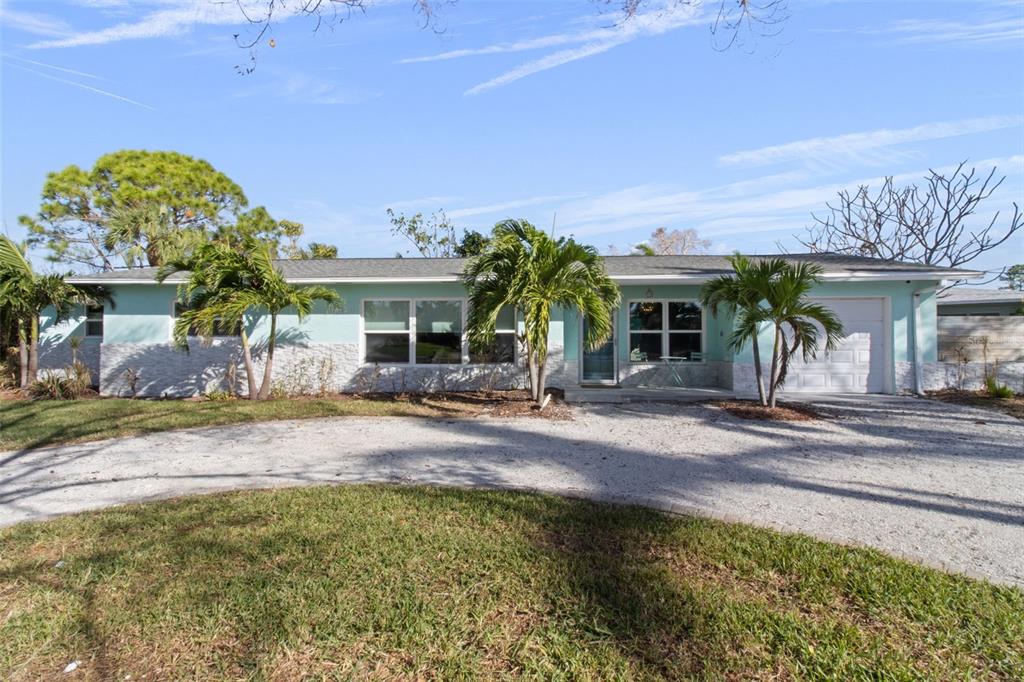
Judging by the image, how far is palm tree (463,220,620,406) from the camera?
1012cm

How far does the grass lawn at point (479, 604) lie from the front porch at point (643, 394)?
7.39 m

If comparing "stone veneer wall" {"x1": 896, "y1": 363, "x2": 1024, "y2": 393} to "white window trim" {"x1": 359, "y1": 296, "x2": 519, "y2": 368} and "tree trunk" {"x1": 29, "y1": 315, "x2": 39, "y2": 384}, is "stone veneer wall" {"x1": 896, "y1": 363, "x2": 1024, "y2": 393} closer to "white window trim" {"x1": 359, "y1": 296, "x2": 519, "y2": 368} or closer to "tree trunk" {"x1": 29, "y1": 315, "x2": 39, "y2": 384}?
"white window trim" {"x1": 359, "y1": 296, "x2": 519, "y2": 368}

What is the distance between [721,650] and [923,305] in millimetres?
13013

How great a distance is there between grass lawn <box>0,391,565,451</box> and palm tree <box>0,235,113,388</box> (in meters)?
1.86

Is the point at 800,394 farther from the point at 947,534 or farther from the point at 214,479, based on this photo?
the point at 214,479

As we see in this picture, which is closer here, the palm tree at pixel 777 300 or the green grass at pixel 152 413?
the green grass at pixel 152 413

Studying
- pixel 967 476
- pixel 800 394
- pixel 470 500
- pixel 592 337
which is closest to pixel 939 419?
pixel 800 394

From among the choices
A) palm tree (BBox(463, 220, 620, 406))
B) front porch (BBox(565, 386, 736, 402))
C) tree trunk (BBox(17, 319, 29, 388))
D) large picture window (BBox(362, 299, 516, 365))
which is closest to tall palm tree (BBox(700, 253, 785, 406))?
front porch (BBox(565, 386, 736, 402))

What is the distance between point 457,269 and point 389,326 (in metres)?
2.14

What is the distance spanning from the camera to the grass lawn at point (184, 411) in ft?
29.6

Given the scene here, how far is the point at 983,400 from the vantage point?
38.2ft

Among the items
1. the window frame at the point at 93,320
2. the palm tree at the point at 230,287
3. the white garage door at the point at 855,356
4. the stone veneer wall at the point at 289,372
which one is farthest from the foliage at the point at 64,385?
the white garage door at the point at 855,356

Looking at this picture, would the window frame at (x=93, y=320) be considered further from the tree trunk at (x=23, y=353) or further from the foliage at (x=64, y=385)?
the foliage at (x=64, y=385)

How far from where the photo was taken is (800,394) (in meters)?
12.9
